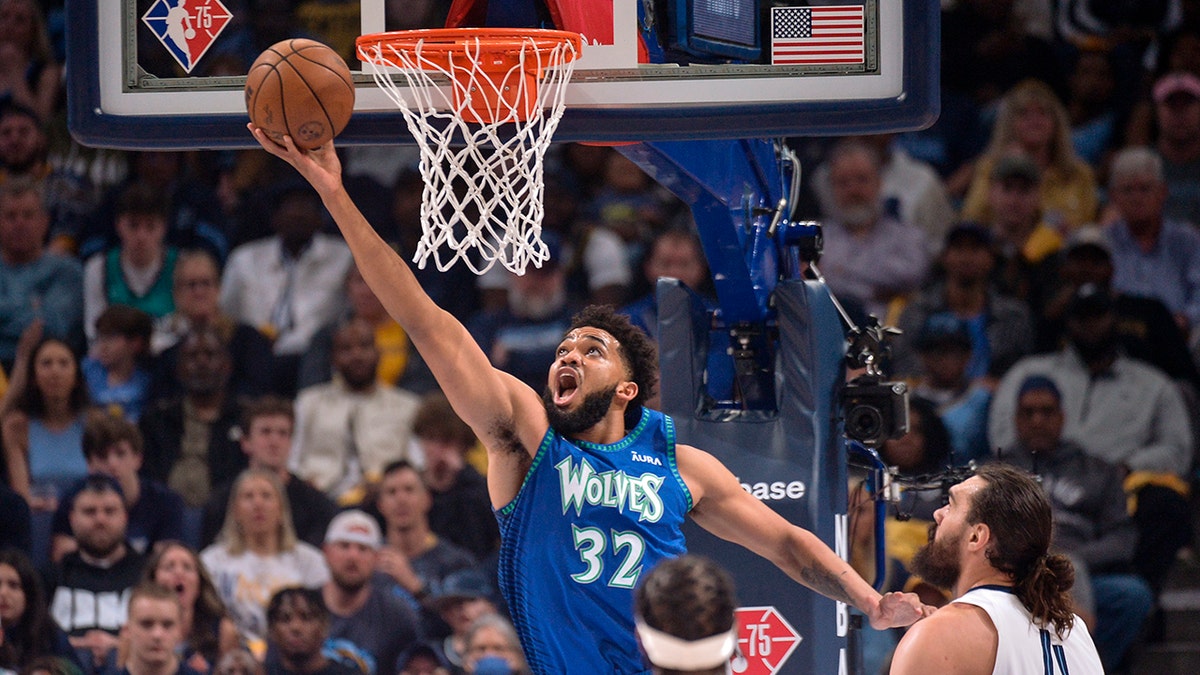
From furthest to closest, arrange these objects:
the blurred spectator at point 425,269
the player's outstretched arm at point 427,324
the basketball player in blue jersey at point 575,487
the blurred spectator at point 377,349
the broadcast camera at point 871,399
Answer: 1. the blurred spectator at point 425,269
2. the blurred spectator at point 377,349
3. the broadcast camera at point 871,399
4. the basketball player in blue jersey at point 575,487
5. the player's outstretched arm at point 427,324

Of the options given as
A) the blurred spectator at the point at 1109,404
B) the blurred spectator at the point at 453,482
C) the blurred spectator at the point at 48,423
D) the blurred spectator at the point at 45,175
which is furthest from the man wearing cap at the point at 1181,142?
the blurred spectator at the point at 45,175

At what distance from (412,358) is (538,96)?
4764 millimetres

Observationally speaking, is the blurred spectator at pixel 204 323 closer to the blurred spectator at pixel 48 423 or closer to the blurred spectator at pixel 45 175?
the blurred spectator at pixel 48 423

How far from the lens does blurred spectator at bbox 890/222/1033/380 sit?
8586mm

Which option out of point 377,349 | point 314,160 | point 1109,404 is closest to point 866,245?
point 1109,404

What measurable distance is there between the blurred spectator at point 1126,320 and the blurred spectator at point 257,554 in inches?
166

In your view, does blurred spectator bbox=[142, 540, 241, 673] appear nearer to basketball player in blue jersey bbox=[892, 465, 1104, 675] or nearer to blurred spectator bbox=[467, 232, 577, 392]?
blurred spectator bbox=[467, 232, 577, 392]

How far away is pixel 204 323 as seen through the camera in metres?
8.88

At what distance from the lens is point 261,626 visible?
786 cm

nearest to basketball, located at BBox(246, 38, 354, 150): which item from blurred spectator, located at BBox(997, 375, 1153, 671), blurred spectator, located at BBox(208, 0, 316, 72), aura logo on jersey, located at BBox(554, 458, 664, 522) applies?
aura logo on jersey, located at BBox(554, 458, 664, 522)

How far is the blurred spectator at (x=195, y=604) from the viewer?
24.7 feet

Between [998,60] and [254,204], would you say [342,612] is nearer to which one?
[254,204]

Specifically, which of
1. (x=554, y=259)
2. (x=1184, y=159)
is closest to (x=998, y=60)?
(x=1184, y=159)

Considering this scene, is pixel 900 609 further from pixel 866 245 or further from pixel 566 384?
pixel 866 245
